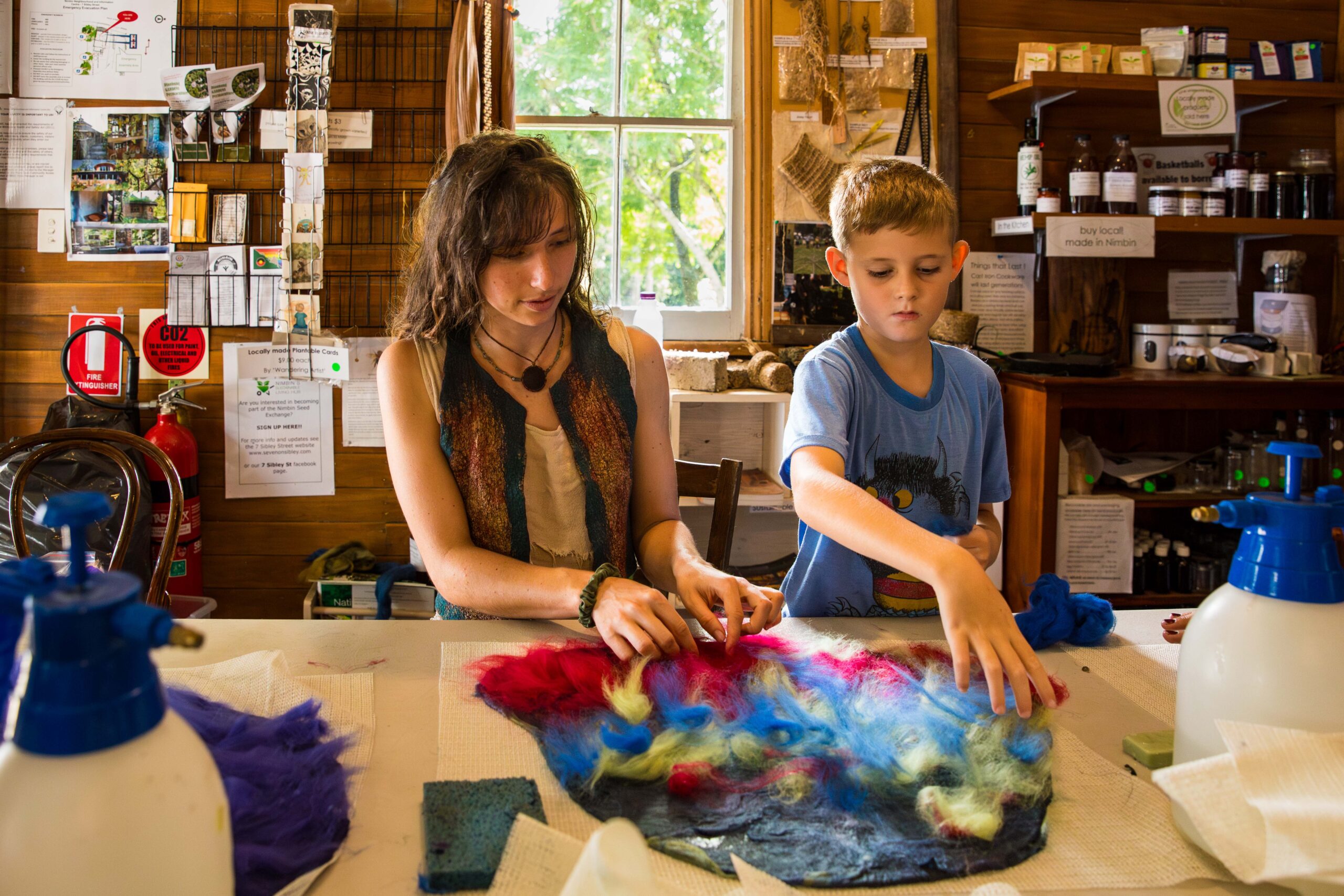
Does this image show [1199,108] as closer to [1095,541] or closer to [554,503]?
[1095,541]

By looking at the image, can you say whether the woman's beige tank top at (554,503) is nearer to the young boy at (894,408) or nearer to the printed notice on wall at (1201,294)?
the young boy at (894,408)

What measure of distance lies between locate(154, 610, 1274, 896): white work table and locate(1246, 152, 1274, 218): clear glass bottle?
224cm

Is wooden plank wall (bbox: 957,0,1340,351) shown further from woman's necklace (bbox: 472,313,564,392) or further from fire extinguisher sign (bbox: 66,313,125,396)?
fire extinguisher sign (bbox: 66,313,125,396)

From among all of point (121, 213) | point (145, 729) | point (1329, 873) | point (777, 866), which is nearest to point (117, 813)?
point (145, 729)

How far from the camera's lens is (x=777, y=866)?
25.7 inches

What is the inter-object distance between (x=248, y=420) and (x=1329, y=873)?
9.23 feet

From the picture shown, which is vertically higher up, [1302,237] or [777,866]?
[1302,237]

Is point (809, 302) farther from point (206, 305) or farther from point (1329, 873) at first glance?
point (1329, 873)

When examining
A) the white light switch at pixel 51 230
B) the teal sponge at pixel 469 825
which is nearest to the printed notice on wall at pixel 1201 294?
the teal sponge at pixel 469 825

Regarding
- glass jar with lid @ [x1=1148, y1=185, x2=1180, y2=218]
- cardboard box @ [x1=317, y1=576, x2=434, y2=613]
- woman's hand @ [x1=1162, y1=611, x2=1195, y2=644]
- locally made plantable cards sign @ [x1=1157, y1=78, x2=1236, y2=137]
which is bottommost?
cardboard box @ [x1=317, y1=576, x2=434, y2=613]

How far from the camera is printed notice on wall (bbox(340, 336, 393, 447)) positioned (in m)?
2.88

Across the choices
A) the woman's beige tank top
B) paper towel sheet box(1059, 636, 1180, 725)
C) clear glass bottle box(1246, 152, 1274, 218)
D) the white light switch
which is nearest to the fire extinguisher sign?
the white light switch

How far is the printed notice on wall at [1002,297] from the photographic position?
3066 mm

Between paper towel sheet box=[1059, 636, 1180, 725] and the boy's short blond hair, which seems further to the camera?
the boy's short blond hair
